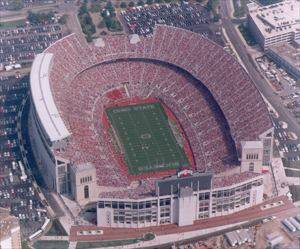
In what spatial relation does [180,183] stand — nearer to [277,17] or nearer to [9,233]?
[9,233]

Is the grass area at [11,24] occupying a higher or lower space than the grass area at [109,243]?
higher

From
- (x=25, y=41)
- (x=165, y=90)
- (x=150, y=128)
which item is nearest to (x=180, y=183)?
(x=150, y=128)

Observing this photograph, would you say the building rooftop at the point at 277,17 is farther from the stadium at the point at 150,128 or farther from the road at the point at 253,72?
the stadium at the point at 150,128

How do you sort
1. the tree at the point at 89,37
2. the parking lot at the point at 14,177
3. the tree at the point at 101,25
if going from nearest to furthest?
the parking lot at the point at 14,177 → the tree at the point at 89,37 → the tree at the point at 101,25

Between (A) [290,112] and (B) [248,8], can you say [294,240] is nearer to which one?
(A) [290,112]

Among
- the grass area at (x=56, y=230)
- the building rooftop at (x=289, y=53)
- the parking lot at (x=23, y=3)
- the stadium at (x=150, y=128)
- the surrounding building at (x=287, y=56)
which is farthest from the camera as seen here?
the parking lot at (x=23, y=3)

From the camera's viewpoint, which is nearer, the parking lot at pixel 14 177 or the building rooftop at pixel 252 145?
the parking lot at pixel 14 177

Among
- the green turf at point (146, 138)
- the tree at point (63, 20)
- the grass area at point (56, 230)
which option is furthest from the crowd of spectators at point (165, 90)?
the tree at point (63, 20)
